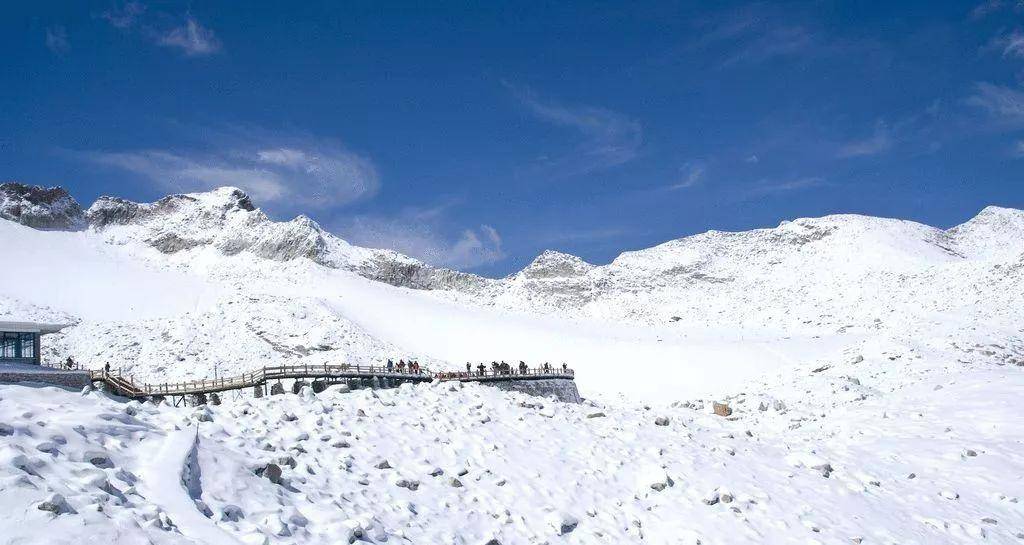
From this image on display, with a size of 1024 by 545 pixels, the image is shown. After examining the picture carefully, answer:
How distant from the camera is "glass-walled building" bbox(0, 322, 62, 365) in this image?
2767 cm

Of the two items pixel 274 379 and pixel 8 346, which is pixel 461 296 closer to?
pixel 274 379

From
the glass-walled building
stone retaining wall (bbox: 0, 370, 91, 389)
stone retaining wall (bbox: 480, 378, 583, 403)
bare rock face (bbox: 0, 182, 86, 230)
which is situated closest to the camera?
stone retaining wall (bbox: 0, 370, 91, 389)

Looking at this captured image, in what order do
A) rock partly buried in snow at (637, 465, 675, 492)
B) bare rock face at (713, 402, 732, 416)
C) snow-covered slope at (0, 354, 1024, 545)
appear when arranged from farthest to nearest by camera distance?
bare rock face at (713, 402, 732, 416)
rock partly buried in snow at (637, 465, 675, 492)
snow-covered slope at (0, 354, 1024, 545)

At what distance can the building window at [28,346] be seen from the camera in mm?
28653

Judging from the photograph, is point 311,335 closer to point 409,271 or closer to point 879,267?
point 409,271

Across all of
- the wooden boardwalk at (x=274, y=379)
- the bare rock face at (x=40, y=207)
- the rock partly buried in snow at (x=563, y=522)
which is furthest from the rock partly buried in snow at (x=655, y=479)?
the bare rock face at (x=40, y=207)

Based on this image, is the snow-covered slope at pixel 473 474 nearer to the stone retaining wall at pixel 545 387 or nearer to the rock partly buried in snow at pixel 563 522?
the rock partly buried in snow at pixel 563 522

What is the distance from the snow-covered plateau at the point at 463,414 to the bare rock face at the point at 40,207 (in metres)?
0.55

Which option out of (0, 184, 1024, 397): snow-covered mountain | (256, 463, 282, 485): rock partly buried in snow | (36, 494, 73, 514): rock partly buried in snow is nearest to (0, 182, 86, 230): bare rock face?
(0, 184, 1024, 397): snow-covered mountain

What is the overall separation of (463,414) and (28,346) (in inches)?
698

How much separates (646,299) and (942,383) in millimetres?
100143

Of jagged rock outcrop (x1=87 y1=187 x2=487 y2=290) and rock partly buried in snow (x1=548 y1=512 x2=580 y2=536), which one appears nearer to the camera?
rock partly buried in snow (x1=548 y1=512 x2=580 y2=536)

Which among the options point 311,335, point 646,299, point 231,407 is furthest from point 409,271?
point 231,407

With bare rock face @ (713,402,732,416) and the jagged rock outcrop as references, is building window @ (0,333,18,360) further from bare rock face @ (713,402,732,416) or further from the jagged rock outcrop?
the jagged rock outcrop
